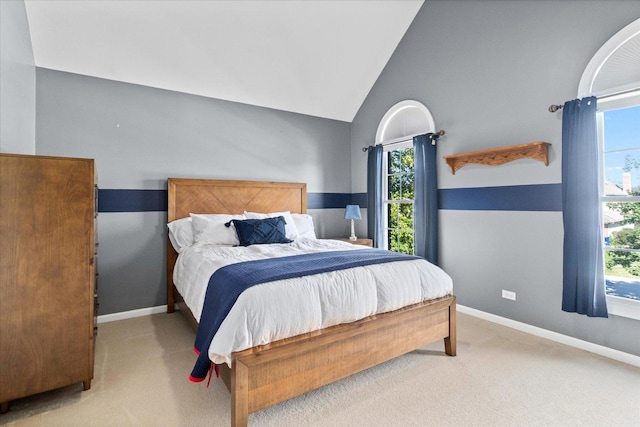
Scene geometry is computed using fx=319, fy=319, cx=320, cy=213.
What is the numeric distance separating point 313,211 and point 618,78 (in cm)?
353

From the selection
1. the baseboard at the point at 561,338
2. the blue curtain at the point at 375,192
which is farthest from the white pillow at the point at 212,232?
the baseboard at the point at 561,338

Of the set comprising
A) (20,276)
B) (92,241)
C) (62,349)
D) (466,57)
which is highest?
(466,57)

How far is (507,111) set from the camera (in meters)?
3.15

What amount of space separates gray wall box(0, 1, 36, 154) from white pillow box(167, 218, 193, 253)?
1381 mm

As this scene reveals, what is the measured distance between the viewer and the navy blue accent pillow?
3348 millimetres

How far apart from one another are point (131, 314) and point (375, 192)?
338 cm

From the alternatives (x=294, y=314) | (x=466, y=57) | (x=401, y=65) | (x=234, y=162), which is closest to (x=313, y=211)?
(x=234, y=162)

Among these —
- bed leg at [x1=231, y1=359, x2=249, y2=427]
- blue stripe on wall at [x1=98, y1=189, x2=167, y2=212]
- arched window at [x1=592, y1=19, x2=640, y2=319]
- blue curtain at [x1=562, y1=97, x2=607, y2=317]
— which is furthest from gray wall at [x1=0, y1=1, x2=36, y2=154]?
arched window at [x1=592, y1=19, x2=640, y2=319]

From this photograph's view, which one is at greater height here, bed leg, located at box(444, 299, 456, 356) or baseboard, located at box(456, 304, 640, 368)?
bed leg, located at box(444, 299, 456, 356)

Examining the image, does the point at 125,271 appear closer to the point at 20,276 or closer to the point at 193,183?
the point at 193,183

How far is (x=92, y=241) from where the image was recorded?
2.01 m

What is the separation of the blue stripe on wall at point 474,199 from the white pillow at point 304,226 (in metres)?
1.58

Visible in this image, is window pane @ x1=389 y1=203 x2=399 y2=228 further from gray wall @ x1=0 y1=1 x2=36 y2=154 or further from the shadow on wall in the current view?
gray wall @ x1=0 y1=1 x2=36 y2=154

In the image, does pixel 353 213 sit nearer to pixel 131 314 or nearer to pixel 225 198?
pixel 225 198
